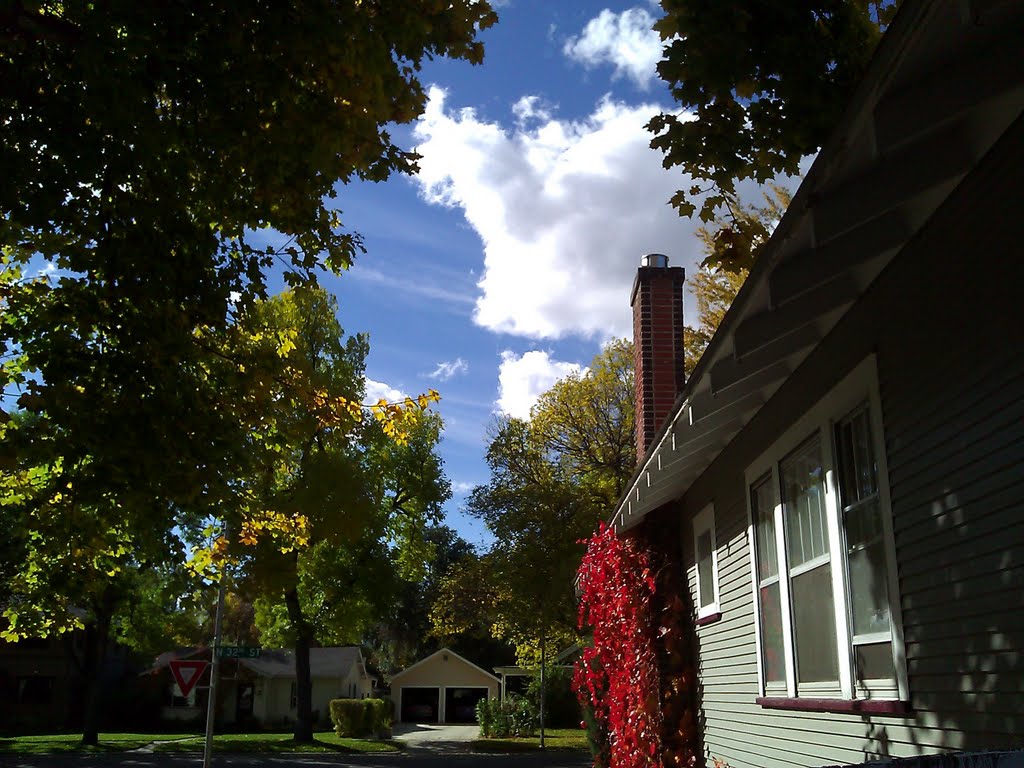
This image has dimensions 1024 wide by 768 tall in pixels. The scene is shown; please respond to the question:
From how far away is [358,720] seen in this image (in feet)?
134

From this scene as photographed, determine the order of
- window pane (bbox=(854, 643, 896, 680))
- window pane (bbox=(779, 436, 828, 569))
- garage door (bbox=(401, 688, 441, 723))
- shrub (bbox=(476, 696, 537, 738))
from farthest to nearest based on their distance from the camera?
garage door (bbox=(401, 688, 441, 723))
shrub (bbox=(476, 696, 537, 738))
window pane (bbox=(779, 436, 828, 569))
window pane (bbox=(854, 643, 896, 680))

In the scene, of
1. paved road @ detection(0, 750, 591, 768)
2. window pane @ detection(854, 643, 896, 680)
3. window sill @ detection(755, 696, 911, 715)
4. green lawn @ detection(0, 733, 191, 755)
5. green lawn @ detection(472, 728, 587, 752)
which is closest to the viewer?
window sill @ detection(755, 696, 911, 715)

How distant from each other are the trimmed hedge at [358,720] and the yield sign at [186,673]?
24471 mm

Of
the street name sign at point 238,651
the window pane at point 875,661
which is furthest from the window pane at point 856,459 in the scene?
the street name sign at point 238,651

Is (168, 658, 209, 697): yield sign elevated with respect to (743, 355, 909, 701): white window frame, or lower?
lower

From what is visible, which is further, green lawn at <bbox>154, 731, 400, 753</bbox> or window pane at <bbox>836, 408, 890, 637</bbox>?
green lawn at <bbox>154, 731, 400, 753</bbox>

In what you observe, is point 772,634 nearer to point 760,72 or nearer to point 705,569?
point 705,569

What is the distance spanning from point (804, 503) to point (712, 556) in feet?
10.7

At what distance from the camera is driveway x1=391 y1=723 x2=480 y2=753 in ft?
117

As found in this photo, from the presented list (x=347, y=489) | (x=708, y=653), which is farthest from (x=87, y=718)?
(x=708, y=653)

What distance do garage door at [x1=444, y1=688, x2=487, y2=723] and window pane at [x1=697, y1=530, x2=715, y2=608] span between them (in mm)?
50932

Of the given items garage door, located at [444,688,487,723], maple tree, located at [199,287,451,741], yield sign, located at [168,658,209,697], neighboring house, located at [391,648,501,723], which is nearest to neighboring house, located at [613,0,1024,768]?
maple tree, located at [199,287,451,741]

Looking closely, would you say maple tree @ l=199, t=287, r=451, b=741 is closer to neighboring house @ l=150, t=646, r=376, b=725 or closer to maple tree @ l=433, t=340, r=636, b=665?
maple tree @ l=433, t=340, r=636, b=665

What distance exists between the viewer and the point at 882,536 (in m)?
5.20
